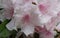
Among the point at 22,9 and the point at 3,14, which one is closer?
the point at 22,9

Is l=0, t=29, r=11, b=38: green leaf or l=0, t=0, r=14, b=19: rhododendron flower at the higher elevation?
l=0, t=0, r=14, b=19: rhododendron flower

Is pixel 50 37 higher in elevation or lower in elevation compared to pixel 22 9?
lower

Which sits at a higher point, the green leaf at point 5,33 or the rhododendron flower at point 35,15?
the rhododendron flower at point 35,15

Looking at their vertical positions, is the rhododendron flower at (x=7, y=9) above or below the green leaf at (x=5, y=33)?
above

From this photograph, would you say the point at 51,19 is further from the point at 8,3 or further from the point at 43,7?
the point at 8,3

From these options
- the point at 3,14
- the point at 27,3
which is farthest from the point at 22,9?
the point at 3,14

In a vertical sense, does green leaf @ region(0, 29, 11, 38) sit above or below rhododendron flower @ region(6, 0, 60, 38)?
below
